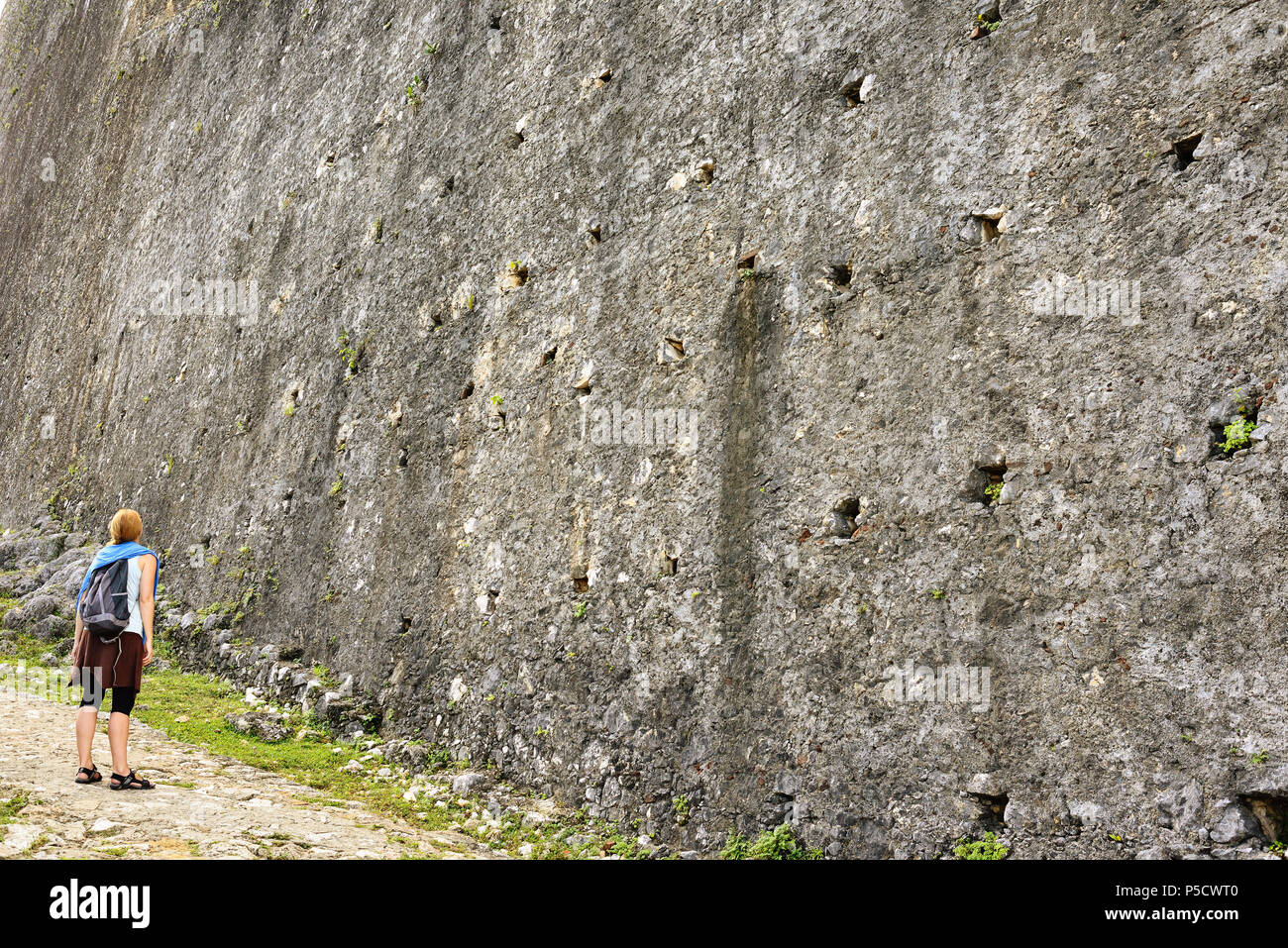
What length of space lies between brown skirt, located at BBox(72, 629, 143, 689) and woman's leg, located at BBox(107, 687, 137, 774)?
1.8 inches

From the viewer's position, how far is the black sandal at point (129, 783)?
446cm

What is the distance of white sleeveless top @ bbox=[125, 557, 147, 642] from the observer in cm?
438

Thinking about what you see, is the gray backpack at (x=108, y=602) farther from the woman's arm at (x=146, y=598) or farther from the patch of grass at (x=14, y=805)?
the patch of grass at (x=14, y=805)

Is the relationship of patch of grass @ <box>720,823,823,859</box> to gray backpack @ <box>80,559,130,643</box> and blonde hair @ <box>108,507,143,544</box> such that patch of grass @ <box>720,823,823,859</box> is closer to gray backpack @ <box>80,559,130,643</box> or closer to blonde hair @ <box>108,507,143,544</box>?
gray backpack @ <box>80,559,130,643</box>

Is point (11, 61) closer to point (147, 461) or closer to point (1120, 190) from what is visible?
point (147, 461)

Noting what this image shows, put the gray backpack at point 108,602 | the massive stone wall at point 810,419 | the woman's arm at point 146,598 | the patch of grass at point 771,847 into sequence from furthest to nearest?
the woman's arm at point 146,598, the gray backpack at point 108,602, the patch of grass at point 771,847, the massive stone wall at point 810,419

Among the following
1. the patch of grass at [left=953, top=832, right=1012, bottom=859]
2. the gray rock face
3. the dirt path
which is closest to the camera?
the gray rock face

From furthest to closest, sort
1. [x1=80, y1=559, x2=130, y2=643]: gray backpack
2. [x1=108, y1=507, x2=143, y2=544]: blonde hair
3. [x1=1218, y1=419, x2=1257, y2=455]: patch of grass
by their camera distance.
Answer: [x1=108, y1=507, x2=143, y2=544]: blonde hair < [x1=80, y1=559, x2=130, y2=643]: gray backpack < [x1=1218, y1=419, x2=1257, y2=455]: patch of grass

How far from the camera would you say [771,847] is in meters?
4.10

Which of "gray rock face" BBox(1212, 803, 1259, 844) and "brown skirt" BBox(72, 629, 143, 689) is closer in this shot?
"gray rock face" BBox(1212, 803, 1259, 844)

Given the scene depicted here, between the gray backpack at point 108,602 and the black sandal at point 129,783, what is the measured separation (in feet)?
2.19

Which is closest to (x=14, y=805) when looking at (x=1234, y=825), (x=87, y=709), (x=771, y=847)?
(x=87, y=709)

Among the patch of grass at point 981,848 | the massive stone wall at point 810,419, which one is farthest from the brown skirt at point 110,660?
the patch of grass at point 981,848

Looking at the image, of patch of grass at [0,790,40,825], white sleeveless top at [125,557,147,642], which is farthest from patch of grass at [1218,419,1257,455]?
patch of grass at [0,790,40,825]
